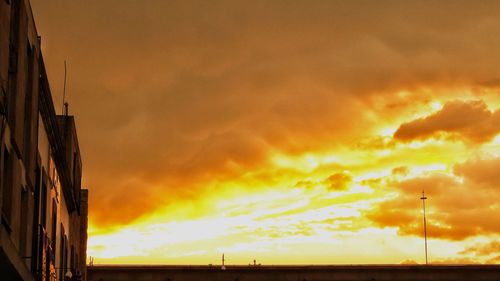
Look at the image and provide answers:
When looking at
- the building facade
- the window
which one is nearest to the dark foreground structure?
the building facade

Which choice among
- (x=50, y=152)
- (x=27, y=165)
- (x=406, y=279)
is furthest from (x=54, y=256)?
(x=406, y=279)

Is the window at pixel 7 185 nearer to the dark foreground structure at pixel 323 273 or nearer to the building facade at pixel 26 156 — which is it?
the building facade at pixel 26 156

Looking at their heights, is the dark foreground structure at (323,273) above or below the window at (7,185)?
below

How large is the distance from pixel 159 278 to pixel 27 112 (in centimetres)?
6296

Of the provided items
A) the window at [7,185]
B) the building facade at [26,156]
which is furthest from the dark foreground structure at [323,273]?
the window at [7,185]

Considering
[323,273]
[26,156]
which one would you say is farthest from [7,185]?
[323,273]

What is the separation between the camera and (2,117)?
2656 cm

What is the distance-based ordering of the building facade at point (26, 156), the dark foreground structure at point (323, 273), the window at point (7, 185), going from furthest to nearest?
the dark foreground structure at point (323, 273) → the window at point (7, 185) → the building facade at point (26, 156)

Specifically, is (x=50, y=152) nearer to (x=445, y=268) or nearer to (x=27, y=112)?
(x=27, y=112)

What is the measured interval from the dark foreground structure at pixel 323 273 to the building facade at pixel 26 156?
4660 cm

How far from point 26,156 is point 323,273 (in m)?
64.8

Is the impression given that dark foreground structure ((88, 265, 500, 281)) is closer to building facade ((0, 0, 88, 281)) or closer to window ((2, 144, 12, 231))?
building facade ((0, 0, 88, 281))

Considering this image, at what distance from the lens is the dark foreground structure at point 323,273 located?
94.2 meters

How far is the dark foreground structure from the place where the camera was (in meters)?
94.2
